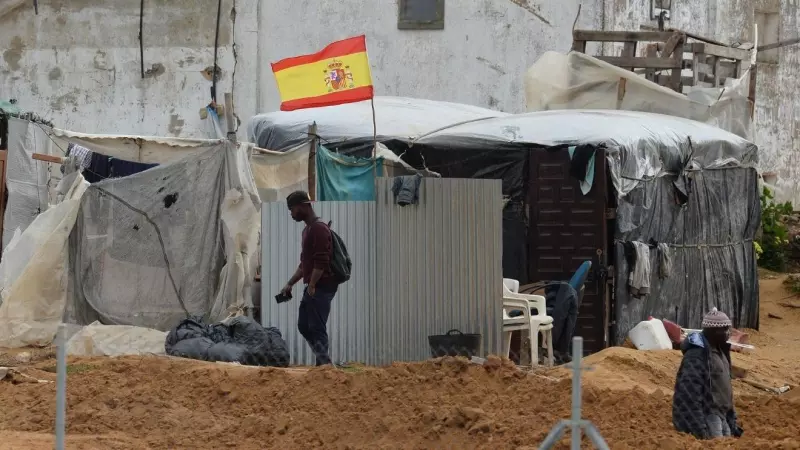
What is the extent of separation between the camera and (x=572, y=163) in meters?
15.4

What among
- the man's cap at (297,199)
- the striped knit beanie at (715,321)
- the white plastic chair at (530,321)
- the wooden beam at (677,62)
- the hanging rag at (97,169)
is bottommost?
the white plastic chair at (530,321)

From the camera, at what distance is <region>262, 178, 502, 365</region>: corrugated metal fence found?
12664 millimetres

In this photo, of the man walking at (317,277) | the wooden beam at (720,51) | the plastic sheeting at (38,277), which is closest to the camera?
the man walking at (317,277)

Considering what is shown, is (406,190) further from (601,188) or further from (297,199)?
(601,188)

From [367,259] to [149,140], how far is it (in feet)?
10.7

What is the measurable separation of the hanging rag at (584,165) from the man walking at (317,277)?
4381 mm

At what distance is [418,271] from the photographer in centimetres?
1270

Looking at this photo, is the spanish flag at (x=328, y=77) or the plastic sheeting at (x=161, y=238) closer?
the spanish flag at (x=328, y=77)

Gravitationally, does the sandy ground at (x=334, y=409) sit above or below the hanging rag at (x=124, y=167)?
below

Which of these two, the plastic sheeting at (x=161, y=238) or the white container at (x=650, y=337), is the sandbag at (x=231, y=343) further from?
the white container at (x=650, y=337)

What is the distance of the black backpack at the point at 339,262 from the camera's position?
465 inches

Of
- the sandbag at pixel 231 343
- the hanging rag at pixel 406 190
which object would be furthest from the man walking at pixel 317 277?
the hanging rag at pixel 406 190

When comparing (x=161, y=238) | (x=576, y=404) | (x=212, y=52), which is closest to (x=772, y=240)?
(x=212, y=52)

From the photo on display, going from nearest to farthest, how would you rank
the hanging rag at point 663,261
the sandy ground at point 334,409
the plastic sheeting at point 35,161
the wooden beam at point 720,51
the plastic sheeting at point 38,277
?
the sandy ground at point 334,409 < the plastic sheeting at point 38,277 < the plastic sheeting at point 35,161 < the hanging rag at point 663,261 < the wooden beam at point 720,51
